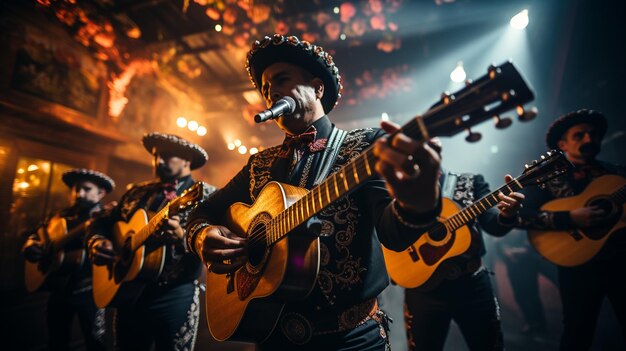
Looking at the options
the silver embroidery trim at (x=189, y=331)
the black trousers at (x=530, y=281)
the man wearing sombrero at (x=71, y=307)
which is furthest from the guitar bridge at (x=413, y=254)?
the man wearing sombrero at (x=71, y=307)

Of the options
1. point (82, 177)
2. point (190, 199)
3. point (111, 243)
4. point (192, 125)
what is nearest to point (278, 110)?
point (190, 199)

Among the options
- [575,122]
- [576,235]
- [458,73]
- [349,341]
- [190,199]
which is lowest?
[349,341]

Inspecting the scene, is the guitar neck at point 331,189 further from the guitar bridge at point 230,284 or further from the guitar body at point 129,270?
the guitar body at point 129,270

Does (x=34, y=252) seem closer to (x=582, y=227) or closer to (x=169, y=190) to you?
(x=169, y=190)

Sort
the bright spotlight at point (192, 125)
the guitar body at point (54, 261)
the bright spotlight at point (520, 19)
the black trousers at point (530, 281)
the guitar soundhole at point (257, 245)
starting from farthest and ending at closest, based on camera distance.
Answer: the bright spotlight at point (192, 125) < the bright spotlight at point (520, 19) < the black trousers at point (530, 281) < the guitar body at point (54, 261) < the guitar soundhole at point (257, 245)

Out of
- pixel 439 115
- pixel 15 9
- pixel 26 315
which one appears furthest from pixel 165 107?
pixel 439 115

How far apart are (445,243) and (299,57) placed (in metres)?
2.39

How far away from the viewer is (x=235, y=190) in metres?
2.31

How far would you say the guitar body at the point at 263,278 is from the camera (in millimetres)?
1319

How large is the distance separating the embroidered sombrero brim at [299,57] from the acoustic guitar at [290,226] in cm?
104

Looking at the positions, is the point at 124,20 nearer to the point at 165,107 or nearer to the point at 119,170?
the point at 165,107

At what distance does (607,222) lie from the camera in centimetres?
287

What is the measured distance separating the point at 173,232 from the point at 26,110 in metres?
6.38

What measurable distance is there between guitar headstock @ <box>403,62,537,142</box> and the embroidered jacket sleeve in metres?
2.28
